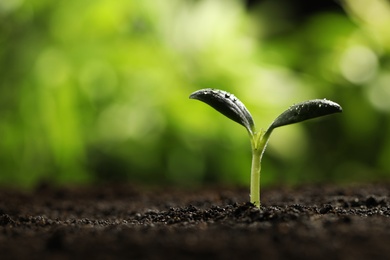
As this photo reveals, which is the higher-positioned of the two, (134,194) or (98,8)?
(98,8)

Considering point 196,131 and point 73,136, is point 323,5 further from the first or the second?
point 73,136

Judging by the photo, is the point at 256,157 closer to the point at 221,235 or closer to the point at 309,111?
the point at 309,111

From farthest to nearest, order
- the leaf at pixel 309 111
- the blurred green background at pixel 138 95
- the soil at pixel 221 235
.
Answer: the blurred green background at pixel 138 95, the leaf at pixel 309 111, the soil at pixel 221 235

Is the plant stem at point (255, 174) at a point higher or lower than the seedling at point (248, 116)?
lower

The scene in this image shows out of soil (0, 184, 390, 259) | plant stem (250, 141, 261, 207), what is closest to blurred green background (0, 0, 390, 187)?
soil (0, 184, 390, 259)

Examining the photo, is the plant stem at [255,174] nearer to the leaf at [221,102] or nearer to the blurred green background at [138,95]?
the leaf at [221,102]

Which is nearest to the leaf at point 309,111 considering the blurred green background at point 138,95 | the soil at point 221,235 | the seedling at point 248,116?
the seedling at point 248,116

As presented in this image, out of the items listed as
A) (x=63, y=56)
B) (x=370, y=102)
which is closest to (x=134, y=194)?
(x=63, y=56)
